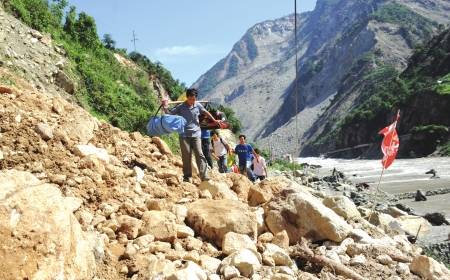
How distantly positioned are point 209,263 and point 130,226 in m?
0.95

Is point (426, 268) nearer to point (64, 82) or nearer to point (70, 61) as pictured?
point (64, 82)

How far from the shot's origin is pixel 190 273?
4.45 metres

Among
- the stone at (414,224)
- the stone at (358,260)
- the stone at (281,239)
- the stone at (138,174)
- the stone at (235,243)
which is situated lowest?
the stone at (414,224)

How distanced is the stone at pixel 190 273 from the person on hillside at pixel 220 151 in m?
8.30

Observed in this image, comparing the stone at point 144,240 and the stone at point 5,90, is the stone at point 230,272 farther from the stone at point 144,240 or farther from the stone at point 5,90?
the stone at point 5,90

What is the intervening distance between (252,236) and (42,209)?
8.38 feet

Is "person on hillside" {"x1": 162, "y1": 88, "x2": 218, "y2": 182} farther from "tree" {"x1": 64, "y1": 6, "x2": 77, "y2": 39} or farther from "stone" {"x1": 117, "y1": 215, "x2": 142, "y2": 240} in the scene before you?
"tree" {"x1": 64, "y1": 6, "x2": 77, "y2": 39}

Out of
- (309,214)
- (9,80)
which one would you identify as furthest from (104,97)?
(309,214)

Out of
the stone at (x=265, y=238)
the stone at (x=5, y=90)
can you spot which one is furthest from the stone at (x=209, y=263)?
the stone at (x=5, y=90)

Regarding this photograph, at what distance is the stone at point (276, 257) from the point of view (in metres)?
5.48

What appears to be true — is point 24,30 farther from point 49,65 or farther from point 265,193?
point 265,193

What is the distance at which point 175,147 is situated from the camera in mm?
21875

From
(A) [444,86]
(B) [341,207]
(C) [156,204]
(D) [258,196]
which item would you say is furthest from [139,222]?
(A) [444,86]

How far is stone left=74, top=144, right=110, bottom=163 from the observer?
22.4 feet
